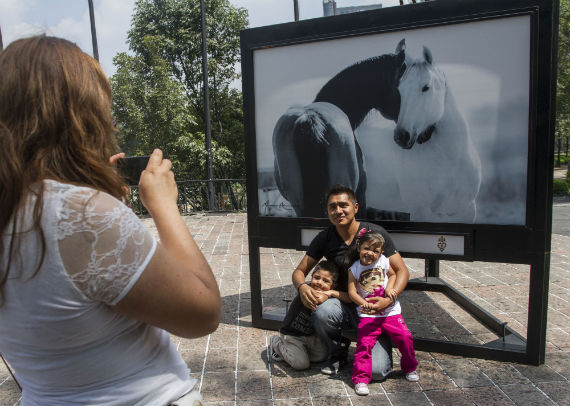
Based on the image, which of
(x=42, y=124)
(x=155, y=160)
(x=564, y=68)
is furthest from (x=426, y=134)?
(x=564, y=68)

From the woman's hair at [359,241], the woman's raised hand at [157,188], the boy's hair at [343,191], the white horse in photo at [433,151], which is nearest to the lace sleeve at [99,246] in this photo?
the woman's raised hand at [157,188]

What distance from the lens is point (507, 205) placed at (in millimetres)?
3475

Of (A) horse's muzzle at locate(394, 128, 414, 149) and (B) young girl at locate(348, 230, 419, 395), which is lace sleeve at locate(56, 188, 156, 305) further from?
(A) horse's muzzle at locate(394, 128, 414, 149)

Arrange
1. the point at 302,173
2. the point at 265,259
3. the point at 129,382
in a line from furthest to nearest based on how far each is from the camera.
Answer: the point at 265,259 < the point at 302,173 < the point at 129,382

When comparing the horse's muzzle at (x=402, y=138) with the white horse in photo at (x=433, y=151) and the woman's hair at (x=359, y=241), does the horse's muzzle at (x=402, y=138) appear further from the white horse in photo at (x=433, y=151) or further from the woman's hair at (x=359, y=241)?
the woman's hair at (x=359, y=241)

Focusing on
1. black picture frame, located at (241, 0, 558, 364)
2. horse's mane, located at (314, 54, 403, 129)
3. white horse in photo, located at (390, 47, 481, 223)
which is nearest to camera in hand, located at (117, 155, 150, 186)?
black picture frame, located at (241, 0, 558, 364)

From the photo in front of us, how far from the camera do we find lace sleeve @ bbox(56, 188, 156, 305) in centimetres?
A: 92

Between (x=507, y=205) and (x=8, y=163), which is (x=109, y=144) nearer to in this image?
(x=8, y=163)

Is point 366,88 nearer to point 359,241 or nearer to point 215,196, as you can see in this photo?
point 359,241

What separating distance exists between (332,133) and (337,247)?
1.00 metres

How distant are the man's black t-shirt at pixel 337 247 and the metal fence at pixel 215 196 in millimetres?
10590

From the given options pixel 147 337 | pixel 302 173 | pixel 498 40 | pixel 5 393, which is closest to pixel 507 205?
pixel 498 40

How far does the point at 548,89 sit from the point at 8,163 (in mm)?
3383

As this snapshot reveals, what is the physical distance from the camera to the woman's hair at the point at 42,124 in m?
0.94
